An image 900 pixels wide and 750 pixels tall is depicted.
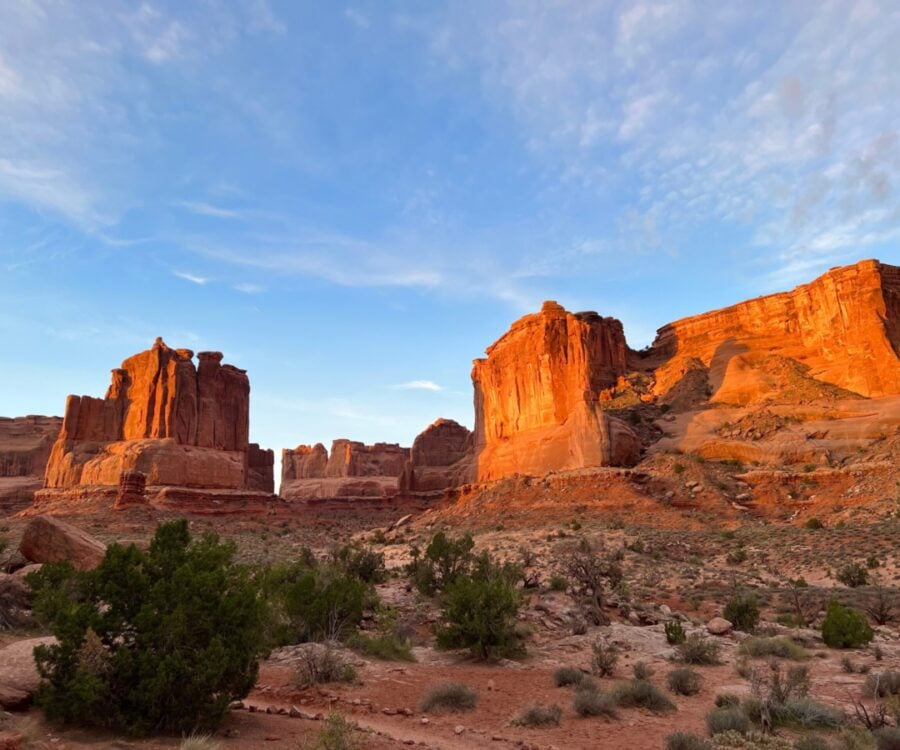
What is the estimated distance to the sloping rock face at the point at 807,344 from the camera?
174 ft

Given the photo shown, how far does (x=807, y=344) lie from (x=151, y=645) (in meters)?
64.5

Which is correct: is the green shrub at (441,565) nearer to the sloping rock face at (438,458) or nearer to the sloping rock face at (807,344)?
the sloping rock face at (807,344)

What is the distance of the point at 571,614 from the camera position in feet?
57.0

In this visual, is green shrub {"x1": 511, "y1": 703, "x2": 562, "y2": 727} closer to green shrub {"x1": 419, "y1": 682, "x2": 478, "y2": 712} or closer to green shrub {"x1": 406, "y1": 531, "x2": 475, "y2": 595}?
green shrub {"x1": 419, "y1": 682, "x2": 478, "y2": 712}

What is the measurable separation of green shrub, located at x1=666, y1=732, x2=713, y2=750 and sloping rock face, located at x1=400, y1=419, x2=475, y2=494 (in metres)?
63.0

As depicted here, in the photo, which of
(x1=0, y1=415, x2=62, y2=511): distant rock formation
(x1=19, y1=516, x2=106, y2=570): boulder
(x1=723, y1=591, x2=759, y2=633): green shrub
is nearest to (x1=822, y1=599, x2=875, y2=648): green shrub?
(x1=723, y1=591, x2=759, y2=633): green shrub

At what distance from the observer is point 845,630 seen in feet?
47.5

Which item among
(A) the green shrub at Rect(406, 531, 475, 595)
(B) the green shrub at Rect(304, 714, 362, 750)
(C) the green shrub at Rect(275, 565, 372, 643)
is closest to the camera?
(B) the green shrub at Rect(304, 714, 362, 750)

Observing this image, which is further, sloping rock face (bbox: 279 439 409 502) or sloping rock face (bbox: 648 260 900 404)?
sloping rock face (bbox: 279 439 409 502)

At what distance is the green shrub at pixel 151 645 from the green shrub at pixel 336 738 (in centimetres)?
147

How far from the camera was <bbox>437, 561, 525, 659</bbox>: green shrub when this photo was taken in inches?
537

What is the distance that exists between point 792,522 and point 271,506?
48.1 metres

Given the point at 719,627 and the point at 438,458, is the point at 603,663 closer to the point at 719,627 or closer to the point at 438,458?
the point at 719,627

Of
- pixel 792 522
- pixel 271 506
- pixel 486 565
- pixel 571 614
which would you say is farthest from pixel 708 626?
pixel 271 506
